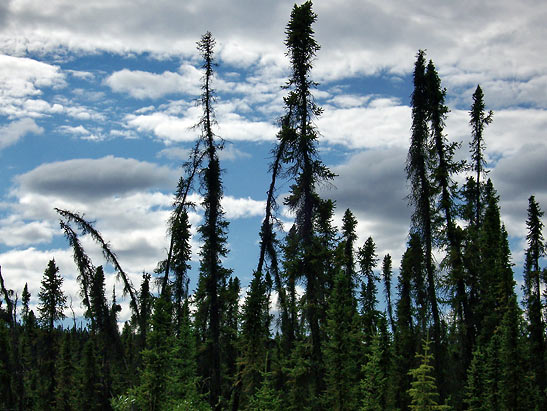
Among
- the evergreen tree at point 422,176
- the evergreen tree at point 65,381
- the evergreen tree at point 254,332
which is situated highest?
the evergreen tree at point 422,176

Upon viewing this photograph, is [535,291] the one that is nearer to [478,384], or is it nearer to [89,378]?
[478,384]

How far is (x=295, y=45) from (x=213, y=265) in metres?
11.9

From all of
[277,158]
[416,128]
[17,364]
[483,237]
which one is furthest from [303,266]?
[483,237]

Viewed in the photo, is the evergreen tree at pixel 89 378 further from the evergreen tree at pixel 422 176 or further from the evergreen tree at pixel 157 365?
the evergreen tree at pixel 422 176

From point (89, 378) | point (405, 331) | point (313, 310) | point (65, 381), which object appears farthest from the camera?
point (65, 381)

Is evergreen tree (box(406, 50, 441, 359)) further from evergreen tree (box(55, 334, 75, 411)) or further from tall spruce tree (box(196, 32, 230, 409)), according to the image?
evergreen tree (box(55, 334, 75, 411))

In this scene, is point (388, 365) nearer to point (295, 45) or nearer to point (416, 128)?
point (416, 128)

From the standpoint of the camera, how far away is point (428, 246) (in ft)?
85.1

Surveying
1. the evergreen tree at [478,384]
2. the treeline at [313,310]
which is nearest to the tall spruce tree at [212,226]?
the treeline at [313,310]

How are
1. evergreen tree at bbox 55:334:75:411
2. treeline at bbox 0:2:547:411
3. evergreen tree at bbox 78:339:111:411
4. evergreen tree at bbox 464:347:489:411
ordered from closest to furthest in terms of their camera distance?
treeline at bbox 0:2:547:411, evergreen tree at bbox 464:347:489:411, evergreen tree at bbox 78:339:111:411, evergreen tree at bbox 55:334:75:411

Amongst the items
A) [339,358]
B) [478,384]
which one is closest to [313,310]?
[339,358]

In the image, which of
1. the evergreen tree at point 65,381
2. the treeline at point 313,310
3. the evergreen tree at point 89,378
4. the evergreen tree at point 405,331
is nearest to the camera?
the treeline at point 313,310

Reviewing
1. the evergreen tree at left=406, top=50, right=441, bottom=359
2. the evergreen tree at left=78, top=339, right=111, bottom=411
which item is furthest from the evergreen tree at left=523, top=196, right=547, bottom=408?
the evergreen tree at left=78, top=339, right=111, bottom=411

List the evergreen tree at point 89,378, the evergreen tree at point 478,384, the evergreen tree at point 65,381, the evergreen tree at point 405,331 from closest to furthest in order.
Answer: the evergreen tree at point 478,384 → the evergreen tree at point 405,331 → the evergreen tree at point 89,378 → the evergreen tree at point 65,381
